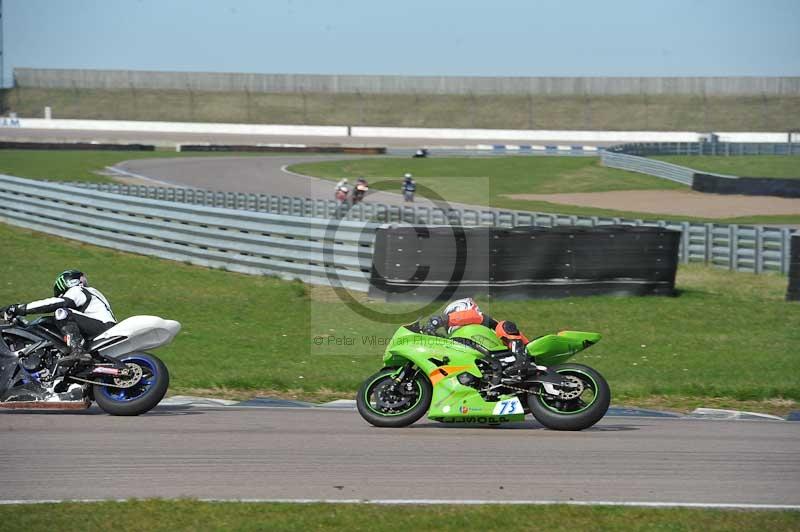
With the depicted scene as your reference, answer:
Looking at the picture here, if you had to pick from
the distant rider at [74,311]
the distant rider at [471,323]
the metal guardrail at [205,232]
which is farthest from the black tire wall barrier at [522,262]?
the distant rider at [74,311]

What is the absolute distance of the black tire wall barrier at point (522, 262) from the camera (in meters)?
17.3

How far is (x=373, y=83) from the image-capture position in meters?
109

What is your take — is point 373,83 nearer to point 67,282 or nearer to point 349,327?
point 349,327

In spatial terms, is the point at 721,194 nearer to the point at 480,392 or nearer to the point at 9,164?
the point at 9,164

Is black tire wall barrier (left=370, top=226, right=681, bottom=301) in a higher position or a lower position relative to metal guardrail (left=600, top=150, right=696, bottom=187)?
lower

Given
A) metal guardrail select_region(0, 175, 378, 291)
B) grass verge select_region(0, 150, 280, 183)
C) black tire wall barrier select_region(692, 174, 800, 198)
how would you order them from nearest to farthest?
1. metal guardrail select_region(0, 175, 378, 291)
2. black tire wall barrier select_region(692, 174, 800, 198)
3. grass verge select_region(0, 150, 280, 183)

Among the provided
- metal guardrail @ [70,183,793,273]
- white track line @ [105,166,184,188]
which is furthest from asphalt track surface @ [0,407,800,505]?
white track line @ [105,166,184,188]

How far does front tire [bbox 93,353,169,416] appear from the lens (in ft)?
34.1

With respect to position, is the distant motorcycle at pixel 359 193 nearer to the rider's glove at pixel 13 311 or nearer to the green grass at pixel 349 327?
the green grass at pixel 349 327

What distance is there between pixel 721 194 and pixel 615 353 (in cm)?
3404

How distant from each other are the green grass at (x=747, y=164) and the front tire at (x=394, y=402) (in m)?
48.8

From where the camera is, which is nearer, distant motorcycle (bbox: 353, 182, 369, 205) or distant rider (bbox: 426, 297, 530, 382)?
distant rider (bbox: 426, 297, 530, 382)

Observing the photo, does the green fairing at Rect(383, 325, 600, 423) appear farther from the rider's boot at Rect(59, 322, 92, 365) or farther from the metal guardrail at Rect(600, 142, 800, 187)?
the metal guardrail at Rect(600, 142, 800, 187)

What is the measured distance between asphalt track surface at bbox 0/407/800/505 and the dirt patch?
30.5 meters
